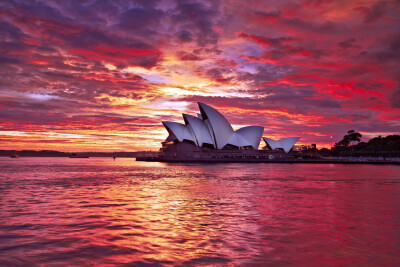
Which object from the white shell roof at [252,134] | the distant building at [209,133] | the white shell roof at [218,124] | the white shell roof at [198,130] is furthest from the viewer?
the white shell roof at [252,134]

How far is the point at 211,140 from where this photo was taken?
102250 mm

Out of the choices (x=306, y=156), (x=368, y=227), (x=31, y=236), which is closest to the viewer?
(x=31, y=236)

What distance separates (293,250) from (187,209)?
741cm

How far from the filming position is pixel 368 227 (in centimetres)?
1136

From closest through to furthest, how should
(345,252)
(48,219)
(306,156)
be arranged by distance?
(345,252)
(48,219)
(306,156)

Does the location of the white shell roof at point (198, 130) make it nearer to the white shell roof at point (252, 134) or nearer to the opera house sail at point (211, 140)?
the opera house sail at point (211, 140)

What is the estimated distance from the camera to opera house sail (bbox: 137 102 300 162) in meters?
97.7

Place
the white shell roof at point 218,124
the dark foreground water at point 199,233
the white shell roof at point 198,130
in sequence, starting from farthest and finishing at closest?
1. the white shell roof at point 198,130
2. the white shell roof at point 218,124
3. the dark foreground water at point 199,233

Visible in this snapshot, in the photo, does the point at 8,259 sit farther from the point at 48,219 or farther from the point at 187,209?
the point at 187,209

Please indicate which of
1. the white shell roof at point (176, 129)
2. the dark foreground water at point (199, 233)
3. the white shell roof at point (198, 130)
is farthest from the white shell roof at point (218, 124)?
the dark foreground water at point (199, 233)

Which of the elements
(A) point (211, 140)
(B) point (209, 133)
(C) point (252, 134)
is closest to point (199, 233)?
(B) point (209, 133)

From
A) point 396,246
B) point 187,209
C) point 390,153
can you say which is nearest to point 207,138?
point 390,153

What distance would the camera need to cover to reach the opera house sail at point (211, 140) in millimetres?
97688

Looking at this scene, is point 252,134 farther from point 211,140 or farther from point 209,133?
point 209,133
